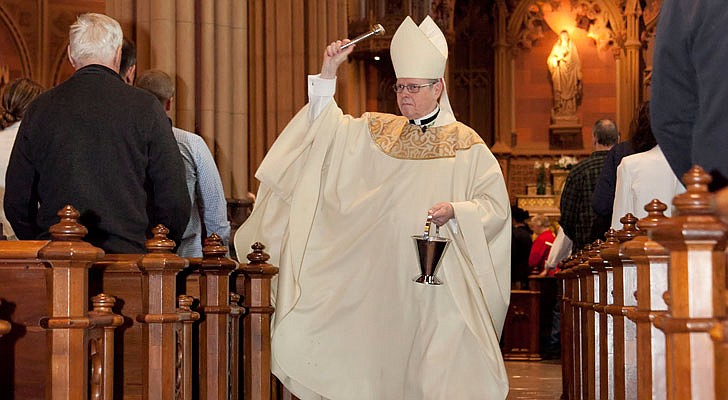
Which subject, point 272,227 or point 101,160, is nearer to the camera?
point 101,160

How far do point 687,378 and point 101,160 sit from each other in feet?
9.34

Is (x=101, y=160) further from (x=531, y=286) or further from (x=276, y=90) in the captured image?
(x=531, y=286)

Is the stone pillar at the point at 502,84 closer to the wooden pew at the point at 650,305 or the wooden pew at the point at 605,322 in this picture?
the wooden pew at the point at 605,322

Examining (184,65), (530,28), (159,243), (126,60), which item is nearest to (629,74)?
(530,28)

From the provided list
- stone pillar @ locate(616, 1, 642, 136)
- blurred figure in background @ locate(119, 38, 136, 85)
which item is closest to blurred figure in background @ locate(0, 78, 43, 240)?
blurred figure in background @ locate(119, 38, 136, 85)

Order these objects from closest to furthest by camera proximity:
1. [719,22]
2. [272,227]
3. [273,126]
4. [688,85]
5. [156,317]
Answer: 1. [719,22]
2. [688,85]
3. [156,317]
4. [272,227]
5. [273,126]

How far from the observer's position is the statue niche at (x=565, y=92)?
2117 cm

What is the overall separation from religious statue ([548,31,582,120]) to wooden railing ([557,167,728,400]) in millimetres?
15288

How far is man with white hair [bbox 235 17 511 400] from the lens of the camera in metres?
5.63

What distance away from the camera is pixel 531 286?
12.7m

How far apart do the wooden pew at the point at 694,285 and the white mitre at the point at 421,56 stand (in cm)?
371

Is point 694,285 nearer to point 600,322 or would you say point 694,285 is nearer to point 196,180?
point 600,322

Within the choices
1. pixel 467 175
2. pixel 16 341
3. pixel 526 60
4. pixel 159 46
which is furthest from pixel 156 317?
pixel 526 60

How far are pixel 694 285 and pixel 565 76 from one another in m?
19.4
